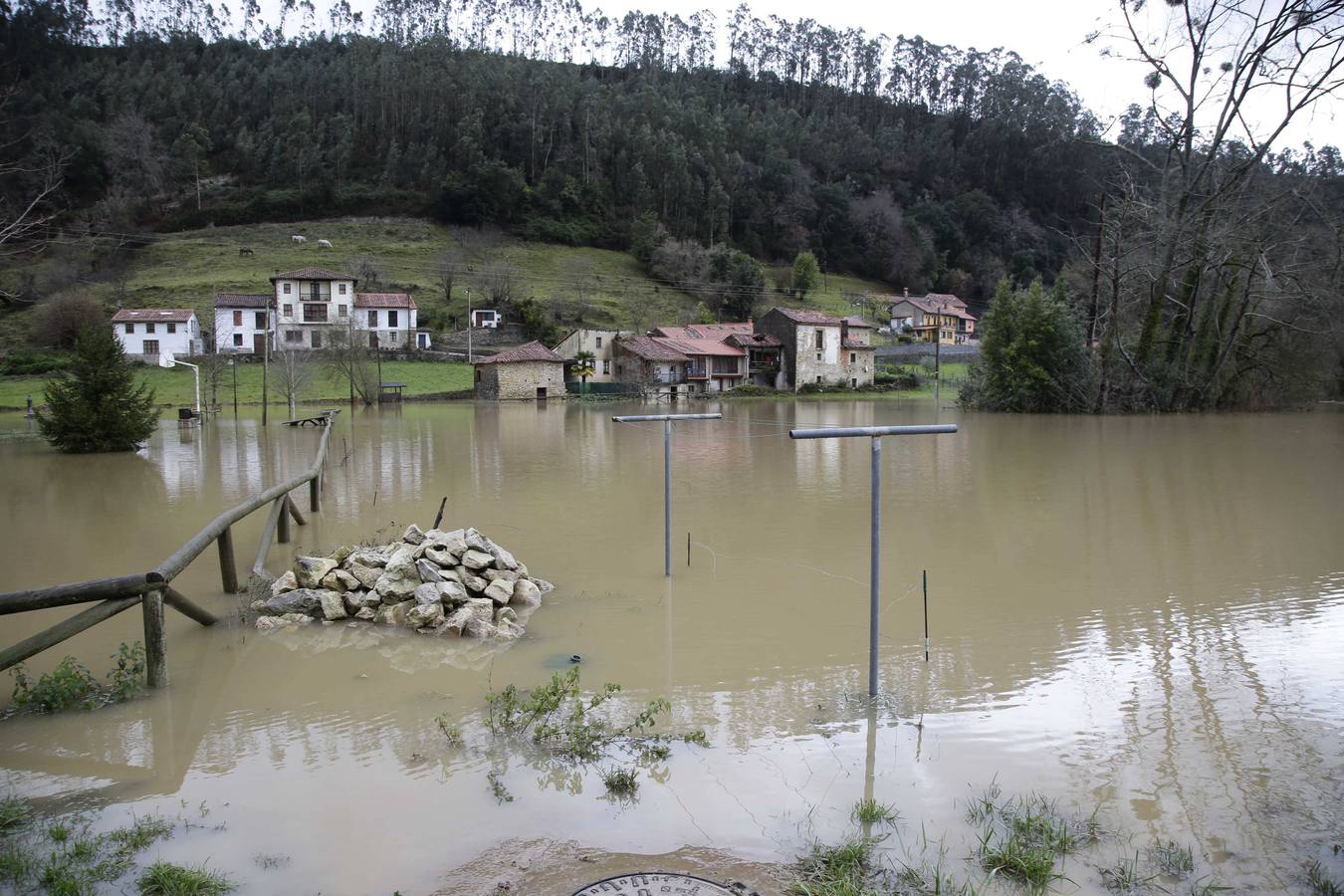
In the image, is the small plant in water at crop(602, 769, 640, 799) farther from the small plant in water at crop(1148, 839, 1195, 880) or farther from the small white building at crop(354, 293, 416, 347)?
the small white building at crop(354, 293, 416, 347)

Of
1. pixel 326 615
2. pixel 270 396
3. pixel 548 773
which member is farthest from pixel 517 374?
Answer: pixel 548 773

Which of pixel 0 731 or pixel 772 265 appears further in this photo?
pixel 772 265

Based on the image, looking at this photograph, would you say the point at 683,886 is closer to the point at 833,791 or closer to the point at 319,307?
the point at 833,791

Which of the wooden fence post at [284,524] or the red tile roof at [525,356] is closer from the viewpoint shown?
the wooden fence post at [284,524]

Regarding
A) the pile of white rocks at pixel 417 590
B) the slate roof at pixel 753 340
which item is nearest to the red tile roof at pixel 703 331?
the slate roof at pixel 753 340

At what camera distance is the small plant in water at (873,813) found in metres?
4.48

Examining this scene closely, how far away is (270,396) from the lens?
48312mm

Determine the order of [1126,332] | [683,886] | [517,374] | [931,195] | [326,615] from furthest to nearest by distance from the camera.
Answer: [931,195] → [517,374] → [1126,332] → [326,615] → [683,886]

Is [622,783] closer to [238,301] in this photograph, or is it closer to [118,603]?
[118,603]

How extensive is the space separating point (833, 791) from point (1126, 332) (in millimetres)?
43113

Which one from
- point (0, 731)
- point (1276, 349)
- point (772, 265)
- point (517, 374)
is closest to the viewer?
point (0, 731)

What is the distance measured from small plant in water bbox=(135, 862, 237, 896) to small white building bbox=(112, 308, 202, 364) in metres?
62.3

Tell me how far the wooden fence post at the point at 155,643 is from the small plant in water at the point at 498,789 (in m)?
2.99

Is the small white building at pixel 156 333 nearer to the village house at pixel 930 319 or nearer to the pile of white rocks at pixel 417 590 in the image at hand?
the pile of white rocks at pixel 417 590
